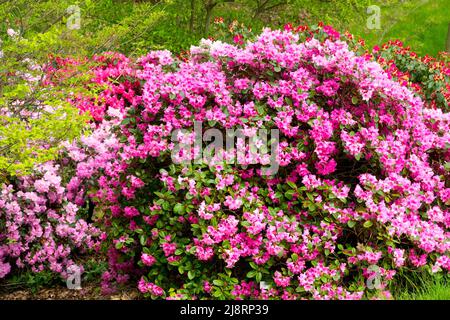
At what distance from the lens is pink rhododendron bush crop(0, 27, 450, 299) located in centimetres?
427

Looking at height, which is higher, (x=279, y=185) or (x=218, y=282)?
(x=279, y=185)

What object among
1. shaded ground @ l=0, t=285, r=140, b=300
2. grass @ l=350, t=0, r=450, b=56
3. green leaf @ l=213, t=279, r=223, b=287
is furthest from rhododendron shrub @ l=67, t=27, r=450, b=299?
grass @ l=350, t=0, r=450, b=56

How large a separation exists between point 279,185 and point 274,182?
0.20ft

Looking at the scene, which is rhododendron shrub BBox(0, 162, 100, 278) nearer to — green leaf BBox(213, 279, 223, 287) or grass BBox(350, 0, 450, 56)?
green leaf BBox(213, 279, 223, 287)

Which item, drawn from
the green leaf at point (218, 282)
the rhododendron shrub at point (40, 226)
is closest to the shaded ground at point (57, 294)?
the rhododendron shrub at point (40, 226)

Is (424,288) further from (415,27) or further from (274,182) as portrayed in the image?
(415,27)

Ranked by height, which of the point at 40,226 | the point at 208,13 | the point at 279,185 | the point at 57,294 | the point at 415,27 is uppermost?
the point at 415,27

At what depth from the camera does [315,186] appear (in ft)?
14.4

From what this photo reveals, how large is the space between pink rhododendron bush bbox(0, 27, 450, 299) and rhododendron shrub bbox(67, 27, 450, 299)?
0.01m

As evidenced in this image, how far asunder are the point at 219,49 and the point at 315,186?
1318 millimetres

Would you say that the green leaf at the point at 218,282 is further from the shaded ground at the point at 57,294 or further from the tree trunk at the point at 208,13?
the tree trunk at the point at 208,13

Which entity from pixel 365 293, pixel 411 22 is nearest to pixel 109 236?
pixel 365 293

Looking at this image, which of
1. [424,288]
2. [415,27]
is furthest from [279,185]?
[415,27]

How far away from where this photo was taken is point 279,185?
4445 millimetres
